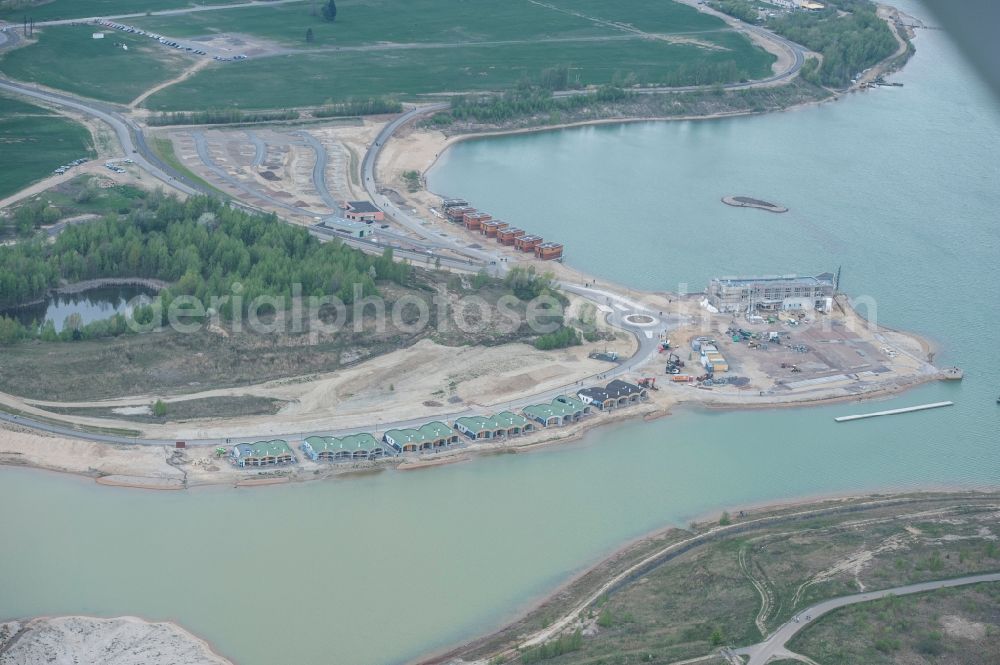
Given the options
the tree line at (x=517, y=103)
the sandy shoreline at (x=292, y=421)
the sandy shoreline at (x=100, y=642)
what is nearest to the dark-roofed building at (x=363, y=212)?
the sandy shoreline at (x=292, y=421)

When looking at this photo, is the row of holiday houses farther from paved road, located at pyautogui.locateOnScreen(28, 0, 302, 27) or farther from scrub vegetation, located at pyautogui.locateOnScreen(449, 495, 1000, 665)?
paved road, located at pyautogui.locateOnScreen(28, 0, 302, 27)

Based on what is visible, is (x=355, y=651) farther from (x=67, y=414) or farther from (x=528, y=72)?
(x=528, y=72)

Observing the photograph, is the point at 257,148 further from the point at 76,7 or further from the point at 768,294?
the point at 76,7

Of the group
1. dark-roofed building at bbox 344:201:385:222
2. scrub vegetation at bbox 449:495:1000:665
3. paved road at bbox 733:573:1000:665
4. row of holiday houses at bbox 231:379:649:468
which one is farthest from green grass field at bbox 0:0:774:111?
paved road at bbox 733:573:1000:665

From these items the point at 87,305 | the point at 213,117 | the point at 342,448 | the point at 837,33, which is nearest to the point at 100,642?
the point at 342,448

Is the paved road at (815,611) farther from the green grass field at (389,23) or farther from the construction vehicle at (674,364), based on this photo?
the green grass field at (389,23)

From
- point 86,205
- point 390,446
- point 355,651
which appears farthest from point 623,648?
point 86,205

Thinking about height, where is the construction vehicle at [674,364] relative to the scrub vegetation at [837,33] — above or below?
below

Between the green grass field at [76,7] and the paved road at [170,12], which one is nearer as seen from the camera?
the paved road at [170,12]
